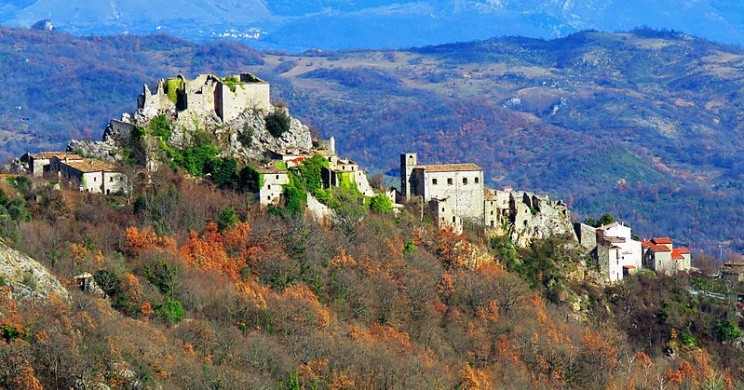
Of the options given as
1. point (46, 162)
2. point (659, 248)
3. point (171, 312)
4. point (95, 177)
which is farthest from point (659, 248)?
point (171, 312)

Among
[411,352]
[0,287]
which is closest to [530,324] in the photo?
[411,352]

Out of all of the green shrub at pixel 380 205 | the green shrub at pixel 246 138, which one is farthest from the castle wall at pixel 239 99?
the green shrub at pixel 380 205

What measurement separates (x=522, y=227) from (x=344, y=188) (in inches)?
325

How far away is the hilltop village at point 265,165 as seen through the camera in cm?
5900

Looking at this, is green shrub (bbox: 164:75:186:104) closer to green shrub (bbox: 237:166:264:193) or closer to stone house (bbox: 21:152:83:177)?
stone house (bbox: 21:152:83:177)

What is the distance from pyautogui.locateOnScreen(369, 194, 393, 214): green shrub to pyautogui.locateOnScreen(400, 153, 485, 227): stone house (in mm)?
1915

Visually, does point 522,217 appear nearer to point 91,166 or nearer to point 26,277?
point 91,166

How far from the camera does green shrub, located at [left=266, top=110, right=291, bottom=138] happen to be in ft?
205

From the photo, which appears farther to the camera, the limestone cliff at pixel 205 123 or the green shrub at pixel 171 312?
the limestone cliff at pixel 205 123

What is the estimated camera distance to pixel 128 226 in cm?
5503

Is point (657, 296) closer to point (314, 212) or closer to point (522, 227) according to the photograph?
point (522, 227)

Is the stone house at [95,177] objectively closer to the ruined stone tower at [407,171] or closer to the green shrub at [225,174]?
the green shrub at [225,174]

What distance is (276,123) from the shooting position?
62500mm

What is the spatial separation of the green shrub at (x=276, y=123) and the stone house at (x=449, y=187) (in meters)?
5.04
